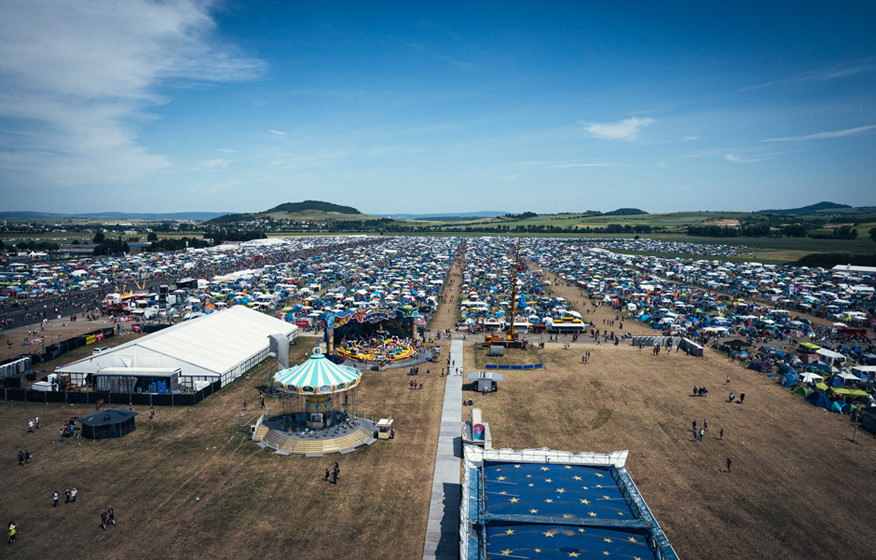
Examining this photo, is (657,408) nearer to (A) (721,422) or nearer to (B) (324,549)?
(A) (721,422)

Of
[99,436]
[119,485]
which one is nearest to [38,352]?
[99,436]

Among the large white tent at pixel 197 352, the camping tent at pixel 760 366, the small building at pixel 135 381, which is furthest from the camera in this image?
the camping tent at pixel 760 366

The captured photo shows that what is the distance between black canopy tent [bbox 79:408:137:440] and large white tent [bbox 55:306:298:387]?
677cm

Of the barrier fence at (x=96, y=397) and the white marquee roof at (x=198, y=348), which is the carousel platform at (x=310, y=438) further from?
the white marquee roof at (x=198, y=348)

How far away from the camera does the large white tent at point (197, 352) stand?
3338 cm

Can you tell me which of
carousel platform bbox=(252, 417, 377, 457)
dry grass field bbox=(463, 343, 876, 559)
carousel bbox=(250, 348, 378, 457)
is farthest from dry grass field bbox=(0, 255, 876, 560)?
carousel bbox=(250, 348, 378, 457)

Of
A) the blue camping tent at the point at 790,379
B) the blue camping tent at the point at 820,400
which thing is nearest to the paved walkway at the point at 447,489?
the blue camping tent at the point at 820,400

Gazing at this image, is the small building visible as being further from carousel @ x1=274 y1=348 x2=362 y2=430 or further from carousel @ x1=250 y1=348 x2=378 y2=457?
carousel @ x1=274 y1=348 x2=362 y2=430

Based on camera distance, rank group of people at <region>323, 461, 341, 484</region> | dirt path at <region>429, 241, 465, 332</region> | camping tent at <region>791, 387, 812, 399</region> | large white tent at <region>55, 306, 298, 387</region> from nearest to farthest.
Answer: group of people at <region>323, 461, 341, 484</region>
large white tent at <region>55, 306, 298, 387</region>
camping tent at <region>791, 387, 812, 399</region>
dirt path at <region>429, 241, 465, 332</region>

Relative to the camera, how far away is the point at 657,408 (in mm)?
31859

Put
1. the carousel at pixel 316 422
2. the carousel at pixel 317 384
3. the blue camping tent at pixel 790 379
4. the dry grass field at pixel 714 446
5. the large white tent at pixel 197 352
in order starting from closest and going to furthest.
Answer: the dry grass field at pixel 714 446 → the carousel at pixel 316 422 → the carousel at pixel 317 384 → the large white tent at pixel 197 352 → the blue camping tent at pixel 790 379

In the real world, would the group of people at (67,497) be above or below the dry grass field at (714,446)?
above

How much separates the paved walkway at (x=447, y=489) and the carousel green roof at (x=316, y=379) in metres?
6.59

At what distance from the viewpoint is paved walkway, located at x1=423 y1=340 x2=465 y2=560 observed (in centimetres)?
1770
